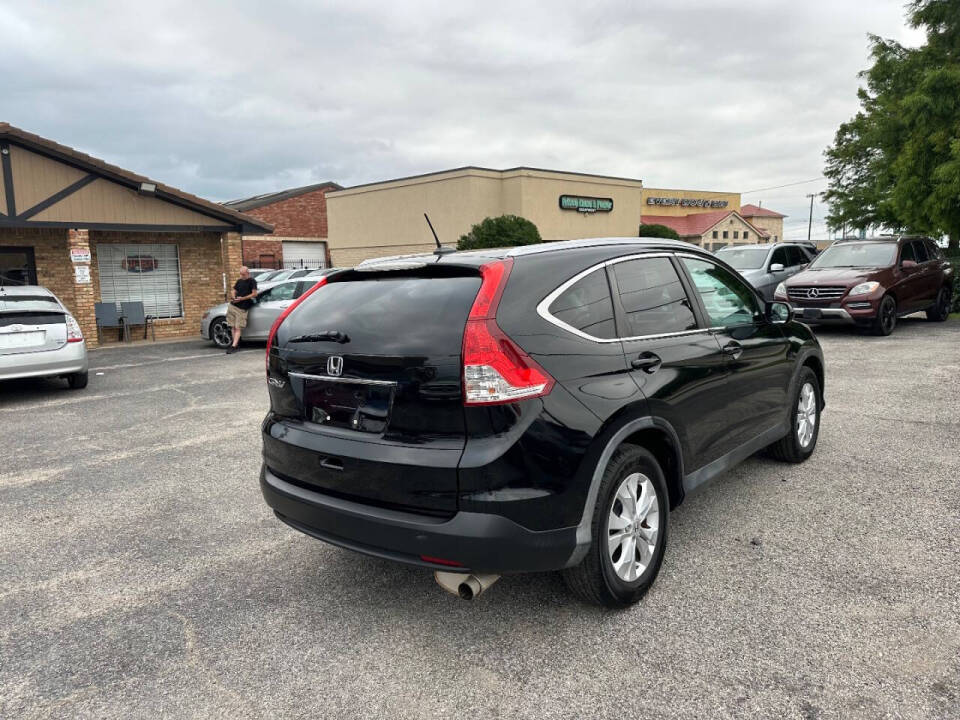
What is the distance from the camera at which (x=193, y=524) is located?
446 centimetres

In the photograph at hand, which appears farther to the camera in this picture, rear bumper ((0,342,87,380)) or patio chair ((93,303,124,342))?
patio chair ((93,303,124,342))

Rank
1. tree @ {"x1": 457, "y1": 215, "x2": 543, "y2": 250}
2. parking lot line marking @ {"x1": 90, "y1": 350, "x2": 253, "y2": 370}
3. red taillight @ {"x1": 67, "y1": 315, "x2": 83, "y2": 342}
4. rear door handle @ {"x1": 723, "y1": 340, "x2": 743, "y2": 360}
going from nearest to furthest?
rear door handle @ {"x1": 723, "y1": 340, "x2": 743, "y2": 360} < red taillight @ {"x1": 67, "y1": 315, "x2": 83, "y2": 342} < parking lot line marking @ {"x1": 90, "y1": 350, "x2": 253, "y2": 370} < tree @ {"x1": 457, "y1": 215, "x2": 543, "y2": 250}

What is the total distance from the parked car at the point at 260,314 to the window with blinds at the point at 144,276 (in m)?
3.58

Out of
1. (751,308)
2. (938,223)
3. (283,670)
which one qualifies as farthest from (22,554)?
(938,223)

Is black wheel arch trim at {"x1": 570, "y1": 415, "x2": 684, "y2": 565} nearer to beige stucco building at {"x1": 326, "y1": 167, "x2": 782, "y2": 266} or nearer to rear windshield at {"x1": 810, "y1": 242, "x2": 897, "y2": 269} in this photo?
rear windshield at {"x1": 810, "y1": 242, "x2": 897, "y2": 269}

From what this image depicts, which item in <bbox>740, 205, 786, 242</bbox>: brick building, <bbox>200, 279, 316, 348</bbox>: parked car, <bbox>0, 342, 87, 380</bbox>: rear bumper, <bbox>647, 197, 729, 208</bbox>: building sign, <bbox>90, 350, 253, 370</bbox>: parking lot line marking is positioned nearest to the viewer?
<bbox>0, 342, 87, 380</bbox>: rear bumper

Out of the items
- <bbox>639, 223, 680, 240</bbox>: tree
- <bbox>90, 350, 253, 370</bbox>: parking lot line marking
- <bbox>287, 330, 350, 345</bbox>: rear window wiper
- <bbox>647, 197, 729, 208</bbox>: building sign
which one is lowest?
<bbox>90, 350, 253, 370</bbox>: parking lot line marking

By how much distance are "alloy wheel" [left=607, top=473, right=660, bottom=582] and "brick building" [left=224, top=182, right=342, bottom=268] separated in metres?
39.9

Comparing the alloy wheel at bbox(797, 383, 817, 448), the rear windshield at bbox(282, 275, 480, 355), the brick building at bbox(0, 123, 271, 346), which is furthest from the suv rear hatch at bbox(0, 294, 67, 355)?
the alloy wheel at bbox(797, 383, 817, 448)

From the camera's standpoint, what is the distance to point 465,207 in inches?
1502

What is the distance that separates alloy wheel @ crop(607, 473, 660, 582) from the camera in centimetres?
312

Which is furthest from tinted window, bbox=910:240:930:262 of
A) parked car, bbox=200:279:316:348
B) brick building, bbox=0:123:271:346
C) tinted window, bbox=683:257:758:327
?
brick building, bbox=0:123:271:346

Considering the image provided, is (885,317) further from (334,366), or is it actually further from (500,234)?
(500,234)

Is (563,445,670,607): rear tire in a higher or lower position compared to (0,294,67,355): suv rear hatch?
lower
